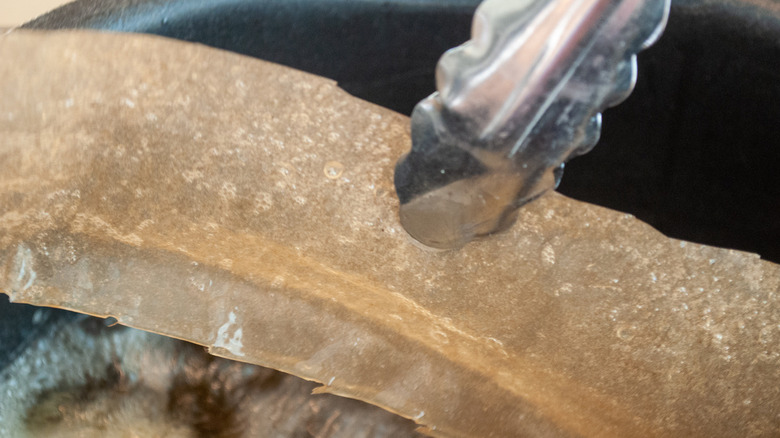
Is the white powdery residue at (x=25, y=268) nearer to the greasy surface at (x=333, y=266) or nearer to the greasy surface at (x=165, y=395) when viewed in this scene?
the greasy surface at (x=333, y=266)

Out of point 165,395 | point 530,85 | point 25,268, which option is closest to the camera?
point 530,85

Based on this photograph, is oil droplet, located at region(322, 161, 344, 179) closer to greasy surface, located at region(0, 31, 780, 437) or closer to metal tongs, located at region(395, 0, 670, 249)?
greasy surface, located at region(0, 31, 780, 437)

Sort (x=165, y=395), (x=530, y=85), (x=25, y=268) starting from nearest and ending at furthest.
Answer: (x=530, y=85) < (x=25, y=268) < (x=165, y=395)

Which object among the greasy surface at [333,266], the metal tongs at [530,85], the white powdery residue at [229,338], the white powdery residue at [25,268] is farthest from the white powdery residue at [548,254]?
the white powdery residue at [25,268]

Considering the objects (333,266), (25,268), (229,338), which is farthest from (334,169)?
(25,268)

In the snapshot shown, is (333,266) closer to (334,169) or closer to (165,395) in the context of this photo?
(334,169)

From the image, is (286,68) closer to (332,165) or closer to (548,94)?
(332,165)

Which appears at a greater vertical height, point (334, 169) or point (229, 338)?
point (334, 169)

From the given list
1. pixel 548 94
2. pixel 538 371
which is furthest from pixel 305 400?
pixel 548 94
